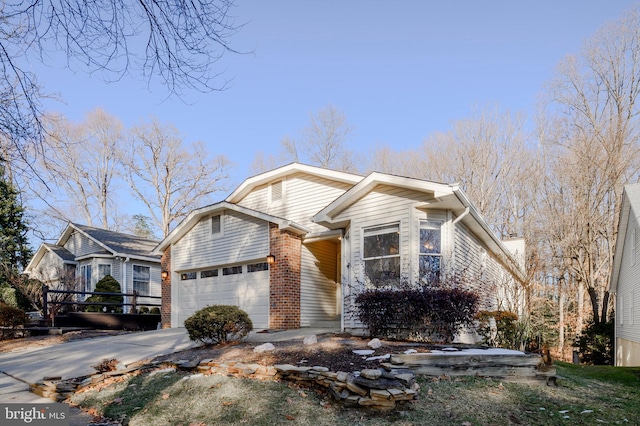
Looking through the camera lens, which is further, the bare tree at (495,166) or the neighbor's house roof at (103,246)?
the bare tree at (495,166)

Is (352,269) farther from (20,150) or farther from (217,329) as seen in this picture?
(20,150)

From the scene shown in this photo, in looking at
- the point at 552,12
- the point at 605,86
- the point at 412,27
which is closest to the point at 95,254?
the point at 412,27

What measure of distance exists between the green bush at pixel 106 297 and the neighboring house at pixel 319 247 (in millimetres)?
4486

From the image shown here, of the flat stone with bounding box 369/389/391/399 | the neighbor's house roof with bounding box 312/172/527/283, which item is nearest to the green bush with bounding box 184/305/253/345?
the neighbor's house roof with bounding box 312/172/527/283

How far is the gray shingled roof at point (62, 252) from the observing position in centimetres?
2162

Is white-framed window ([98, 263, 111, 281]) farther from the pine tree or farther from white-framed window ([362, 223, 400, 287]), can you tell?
white-framed window ([362, 223, 400, 287])

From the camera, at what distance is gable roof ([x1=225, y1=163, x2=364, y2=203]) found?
12.4 meters

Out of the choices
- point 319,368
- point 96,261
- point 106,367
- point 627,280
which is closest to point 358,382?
point 319,368

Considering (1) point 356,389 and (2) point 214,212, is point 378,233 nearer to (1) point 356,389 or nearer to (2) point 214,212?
(1) point 356,389

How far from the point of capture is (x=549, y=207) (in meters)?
21.8

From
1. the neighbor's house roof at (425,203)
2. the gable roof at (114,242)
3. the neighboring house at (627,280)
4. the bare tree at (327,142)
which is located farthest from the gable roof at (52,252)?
the neighboring house at (627,280)

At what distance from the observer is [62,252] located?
22.2 meters

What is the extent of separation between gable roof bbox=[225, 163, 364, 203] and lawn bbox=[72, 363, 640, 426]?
721cm

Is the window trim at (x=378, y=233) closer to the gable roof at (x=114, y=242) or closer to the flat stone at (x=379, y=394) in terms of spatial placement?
the flat stone at (x=379, y=394)
